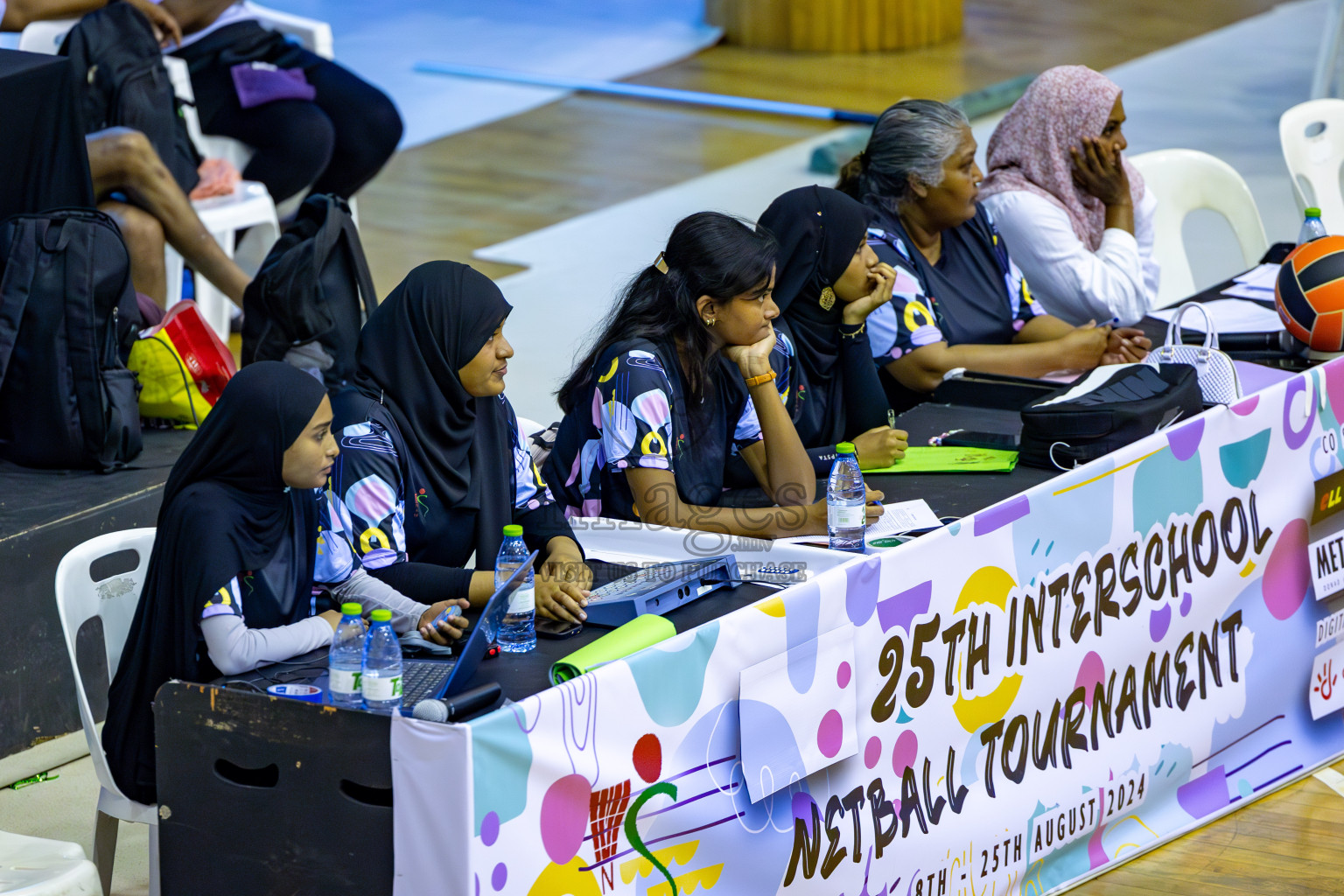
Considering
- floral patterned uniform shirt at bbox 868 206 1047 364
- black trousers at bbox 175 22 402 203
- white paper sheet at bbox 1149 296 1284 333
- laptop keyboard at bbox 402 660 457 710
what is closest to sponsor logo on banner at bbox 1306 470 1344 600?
white paper sheet at bbox 1149 296 1284 333

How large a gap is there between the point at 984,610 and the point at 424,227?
4743 mm

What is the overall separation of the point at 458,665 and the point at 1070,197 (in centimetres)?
268

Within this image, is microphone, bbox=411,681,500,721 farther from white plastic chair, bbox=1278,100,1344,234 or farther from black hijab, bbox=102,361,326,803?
white plastic chair, bbox=1278,100,1344,234

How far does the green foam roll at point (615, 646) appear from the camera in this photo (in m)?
2.34

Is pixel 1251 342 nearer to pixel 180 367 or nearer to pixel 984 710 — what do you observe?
pixel 984 710

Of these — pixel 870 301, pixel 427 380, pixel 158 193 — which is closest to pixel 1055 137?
pixel 870 301

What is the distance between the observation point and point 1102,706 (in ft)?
9.93

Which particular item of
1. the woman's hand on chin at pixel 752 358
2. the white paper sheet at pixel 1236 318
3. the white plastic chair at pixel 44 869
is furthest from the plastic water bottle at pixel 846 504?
the white paper sheet at pixel 1236 318

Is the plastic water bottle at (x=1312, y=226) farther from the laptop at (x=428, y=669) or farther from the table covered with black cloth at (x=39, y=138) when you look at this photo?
the table covered with black cloth at (x=39, y=138)

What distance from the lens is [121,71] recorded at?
4934 millimetres

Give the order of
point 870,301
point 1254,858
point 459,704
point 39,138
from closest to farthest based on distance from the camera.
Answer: point 459,704 → point 1254,858 → point 870,301 → point 39,138

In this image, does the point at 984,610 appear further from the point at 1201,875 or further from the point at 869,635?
the point at 1201,875

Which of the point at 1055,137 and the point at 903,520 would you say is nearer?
the point at 903,520

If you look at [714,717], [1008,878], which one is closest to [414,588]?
[714,717]
